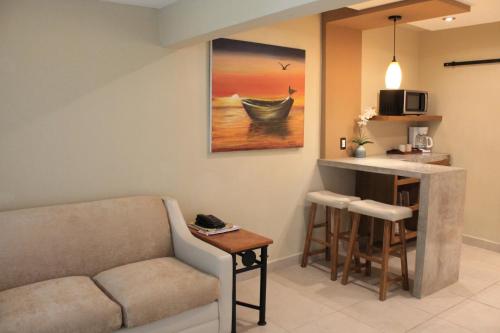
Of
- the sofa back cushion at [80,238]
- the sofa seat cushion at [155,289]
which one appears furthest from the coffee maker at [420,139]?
the sofa seat cushion at [155,289]

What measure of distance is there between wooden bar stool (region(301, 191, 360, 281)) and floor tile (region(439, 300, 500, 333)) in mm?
967

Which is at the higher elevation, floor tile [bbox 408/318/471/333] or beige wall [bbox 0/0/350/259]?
beige wall [bbox 0/0/350/259]

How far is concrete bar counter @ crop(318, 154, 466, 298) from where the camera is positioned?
131 inches

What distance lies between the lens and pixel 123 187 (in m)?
3.04

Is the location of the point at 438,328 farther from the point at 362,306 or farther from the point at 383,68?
the point at 383,68

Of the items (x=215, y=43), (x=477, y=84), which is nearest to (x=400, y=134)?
(x=477, y=84)

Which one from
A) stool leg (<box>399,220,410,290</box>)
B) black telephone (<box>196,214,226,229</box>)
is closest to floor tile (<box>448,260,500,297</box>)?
stool leg (<box>399,220,410,290</box>)

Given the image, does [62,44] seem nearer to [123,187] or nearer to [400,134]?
[123,187]

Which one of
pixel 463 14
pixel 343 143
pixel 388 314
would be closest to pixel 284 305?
pixel 388 314

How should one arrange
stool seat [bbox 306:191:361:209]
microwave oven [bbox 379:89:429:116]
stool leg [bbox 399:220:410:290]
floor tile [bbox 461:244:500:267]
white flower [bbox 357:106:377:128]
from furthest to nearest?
1. microwave oven [bbox 379:89:429:116]
2. white flower [bbox 357:106:377:128]
3. floor tile [bbox 461:244:500:267]
4. stool seat [bbox 306:191:361:209]
5. stool leg [bbox 399:220:410:290]

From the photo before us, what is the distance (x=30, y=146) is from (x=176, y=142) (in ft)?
3.27

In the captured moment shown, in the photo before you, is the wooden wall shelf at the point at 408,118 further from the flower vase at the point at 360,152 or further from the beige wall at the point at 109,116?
the beige wall at the point at 109,116

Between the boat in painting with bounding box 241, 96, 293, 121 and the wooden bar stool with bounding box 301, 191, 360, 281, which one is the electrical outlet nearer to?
the wooden bar stool with bounding box 301, 191, 360, 281

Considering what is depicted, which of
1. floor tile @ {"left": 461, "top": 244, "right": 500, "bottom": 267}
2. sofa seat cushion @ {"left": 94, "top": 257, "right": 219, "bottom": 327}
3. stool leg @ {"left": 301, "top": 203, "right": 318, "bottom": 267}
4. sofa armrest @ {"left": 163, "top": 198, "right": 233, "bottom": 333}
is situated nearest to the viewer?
sofa seat cushion @ {"left": 94, "top": 257, "right": 219, "bottom": 327}
